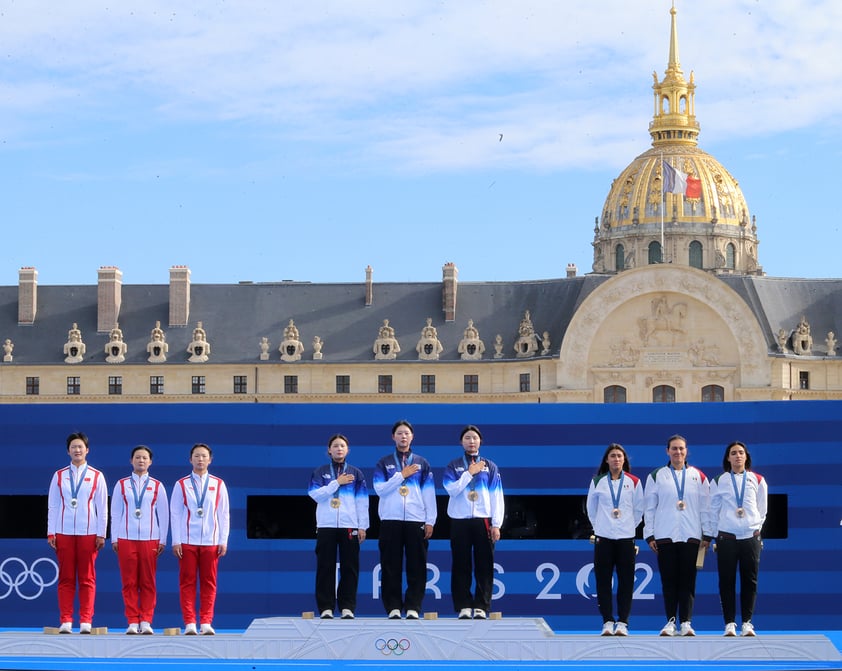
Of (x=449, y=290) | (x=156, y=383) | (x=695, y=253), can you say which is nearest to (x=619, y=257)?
(x=695, y=253)

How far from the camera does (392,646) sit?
1931 cm

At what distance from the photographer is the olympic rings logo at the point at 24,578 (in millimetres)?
22891

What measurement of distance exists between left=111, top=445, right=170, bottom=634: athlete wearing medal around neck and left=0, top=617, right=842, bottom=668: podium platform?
963 mm

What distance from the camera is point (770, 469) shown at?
22.3m

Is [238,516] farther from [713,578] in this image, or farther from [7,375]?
[7,375]

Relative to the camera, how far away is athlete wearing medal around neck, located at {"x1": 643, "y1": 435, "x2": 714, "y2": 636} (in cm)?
2009

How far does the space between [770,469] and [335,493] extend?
17.6ft

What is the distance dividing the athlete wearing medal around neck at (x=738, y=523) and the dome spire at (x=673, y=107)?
120 meters

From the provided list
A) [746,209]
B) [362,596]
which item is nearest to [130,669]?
[362,596]

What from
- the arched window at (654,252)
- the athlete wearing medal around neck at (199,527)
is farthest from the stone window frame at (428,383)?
the athlete wearing medal around neck at (199,527)

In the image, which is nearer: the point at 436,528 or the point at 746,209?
the point at 436,528

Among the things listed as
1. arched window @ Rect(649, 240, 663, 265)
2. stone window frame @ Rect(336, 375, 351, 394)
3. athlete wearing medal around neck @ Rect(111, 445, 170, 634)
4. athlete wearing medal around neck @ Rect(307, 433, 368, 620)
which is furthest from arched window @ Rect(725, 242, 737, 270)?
athlete wearing medal around neck @ Rect(111, 445, 170, 634)

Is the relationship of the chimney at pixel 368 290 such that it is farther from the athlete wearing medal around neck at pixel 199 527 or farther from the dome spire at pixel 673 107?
the athlete wearing medal around neck at pixel 199 527

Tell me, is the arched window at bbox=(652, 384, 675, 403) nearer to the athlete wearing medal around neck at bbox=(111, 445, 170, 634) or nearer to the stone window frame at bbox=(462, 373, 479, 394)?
the stone window frame at bbox=(462, 373, 479, 394)
